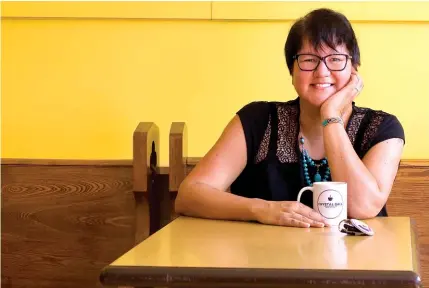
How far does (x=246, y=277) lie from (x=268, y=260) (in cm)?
10

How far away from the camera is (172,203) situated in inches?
105

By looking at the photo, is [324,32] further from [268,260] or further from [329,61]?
[268,260]

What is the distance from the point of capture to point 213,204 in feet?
6.47

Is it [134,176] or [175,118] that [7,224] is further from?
[175,118]

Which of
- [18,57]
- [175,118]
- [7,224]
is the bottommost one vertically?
[7,224]

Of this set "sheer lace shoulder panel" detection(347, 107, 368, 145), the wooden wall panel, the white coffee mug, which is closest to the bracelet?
"sheer lace shoulder panel" detection(347, 107, 368, 145)

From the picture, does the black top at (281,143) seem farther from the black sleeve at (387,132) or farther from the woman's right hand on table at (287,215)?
the woman's right hand on table at (287,215)

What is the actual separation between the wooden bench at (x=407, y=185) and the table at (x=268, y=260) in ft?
2.80

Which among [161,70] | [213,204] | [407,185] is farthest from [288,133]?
[161,70]

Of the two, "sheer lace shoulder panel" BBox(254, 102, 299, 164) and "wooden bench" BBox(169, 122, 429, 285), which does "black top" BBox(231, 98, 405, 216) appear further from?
"wooden bench" BBox(169, 122, 429, 285)

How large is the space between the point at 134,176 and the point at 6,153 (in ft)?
2.04

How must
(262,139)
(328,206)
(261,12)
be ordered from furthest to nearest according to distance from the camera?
(261,12) → (262,139) → (328,206)

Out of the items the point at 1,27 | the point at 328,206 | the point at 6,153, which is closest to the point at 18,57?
the point at 1,27

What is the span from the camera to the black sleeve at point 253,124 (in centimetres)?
223
